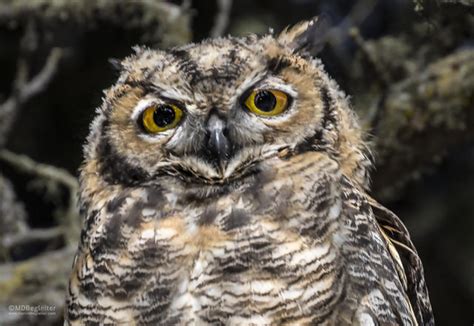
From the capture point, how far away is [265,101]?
9.44 feet

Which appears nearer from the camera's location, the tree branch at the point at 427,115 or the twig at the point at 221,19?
the tree branch at the point at 427,115

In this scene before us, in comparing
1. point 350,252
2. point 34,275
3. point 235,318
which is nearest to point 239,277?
point 235,318

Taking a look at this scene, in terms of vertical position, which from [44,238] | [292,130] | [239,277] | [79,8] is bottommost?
[44,238]

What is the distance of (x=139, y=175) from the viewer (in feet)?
9.70

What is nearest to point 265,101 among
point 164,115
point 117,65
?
point 164,115

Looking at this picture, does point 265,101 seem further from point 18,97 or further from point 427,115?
point 18,97

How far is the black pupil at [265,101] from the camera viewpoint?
2.86 metres

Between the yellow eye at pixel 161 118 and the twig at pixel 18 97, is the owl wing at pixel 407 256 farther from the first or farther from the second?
the twig at pixel 18 97

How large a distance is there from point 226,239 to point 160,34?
6.06ft

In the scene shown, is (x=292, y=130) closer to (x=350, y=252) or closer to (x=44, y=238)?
(x=350, y=252)

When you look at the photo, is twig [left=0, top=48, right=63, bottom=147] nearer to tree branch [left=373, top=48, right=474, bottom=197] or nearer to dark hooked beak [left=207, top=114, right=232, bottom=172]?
tree branch [left=373, top=48, right=474, bottom=197]

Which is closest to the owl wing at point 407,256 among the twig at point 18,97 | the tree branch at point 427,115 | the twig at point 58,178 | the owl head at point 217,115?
the owl head at point 217,115

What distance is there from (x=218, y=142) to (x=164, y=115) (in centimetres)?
18

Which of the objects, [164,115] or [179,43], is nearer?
[164,115]
